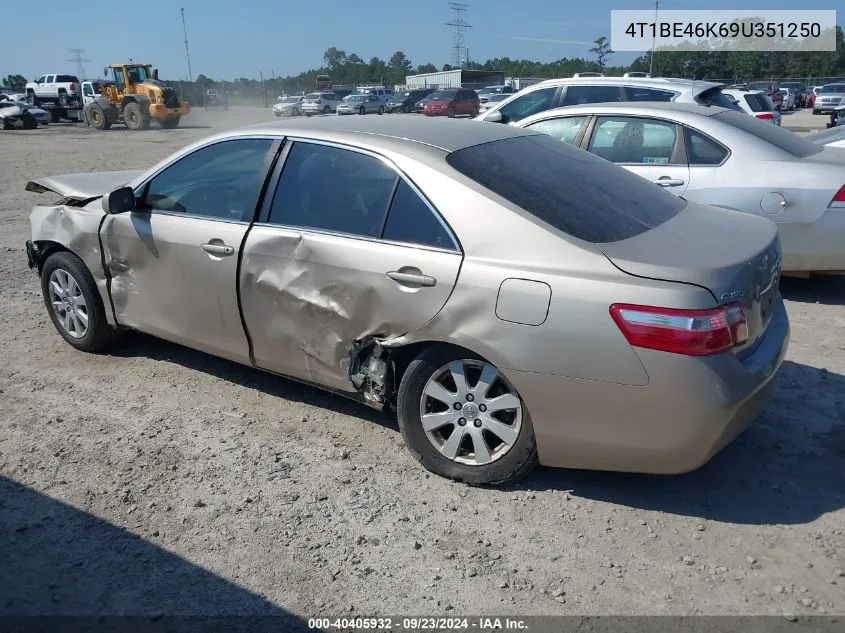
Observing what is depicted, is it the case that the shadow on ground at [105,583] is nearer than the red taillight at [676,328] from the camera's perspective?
Yes

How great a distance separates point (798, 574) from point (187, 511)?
2523 millimetres

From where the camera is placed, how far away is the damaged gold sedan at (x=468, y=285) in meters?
2.92

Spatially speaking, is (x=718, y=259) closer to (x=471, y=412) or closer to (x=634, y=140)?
(x=471, y=412)

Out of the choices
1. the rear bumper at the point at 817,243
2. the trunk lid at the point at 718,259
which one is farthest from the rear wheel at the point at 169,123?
the trunk lid at the point at 718,259

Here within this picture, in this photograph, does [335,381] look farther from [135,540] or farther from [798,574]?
[798,574]

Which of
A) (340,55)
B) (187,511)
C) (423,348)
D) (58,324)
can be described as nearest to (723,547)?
(423,348)

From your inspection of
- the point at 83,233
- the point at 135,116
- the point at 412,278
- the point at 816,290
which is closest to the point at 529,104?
the point at 816,290

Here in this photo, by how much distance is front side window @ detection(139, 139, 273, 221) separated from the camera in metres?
4.04

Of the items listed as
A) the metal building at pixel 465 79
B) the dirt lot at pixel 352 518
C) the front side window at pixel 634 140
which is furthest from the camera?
the metal building at pixel 465 79

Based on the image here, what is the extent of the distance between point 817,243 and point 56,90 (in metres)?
42.8

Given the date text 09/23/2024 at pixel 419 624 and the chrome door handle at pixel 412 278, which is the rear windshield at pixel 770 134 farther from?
the date text 09/23/2024 at pixel 419 624

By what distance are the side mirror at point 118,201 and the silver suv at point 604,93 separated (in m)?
4.72

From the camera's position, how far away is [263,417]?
4.18 meters

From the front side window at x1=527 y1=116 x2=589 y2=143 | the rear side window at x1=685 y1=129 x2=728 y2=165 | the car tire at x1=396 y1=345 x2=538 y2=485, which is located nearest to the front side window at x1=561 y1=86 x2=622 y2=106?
the front side window at x1=527 y1=116 x2=589 y2=143
